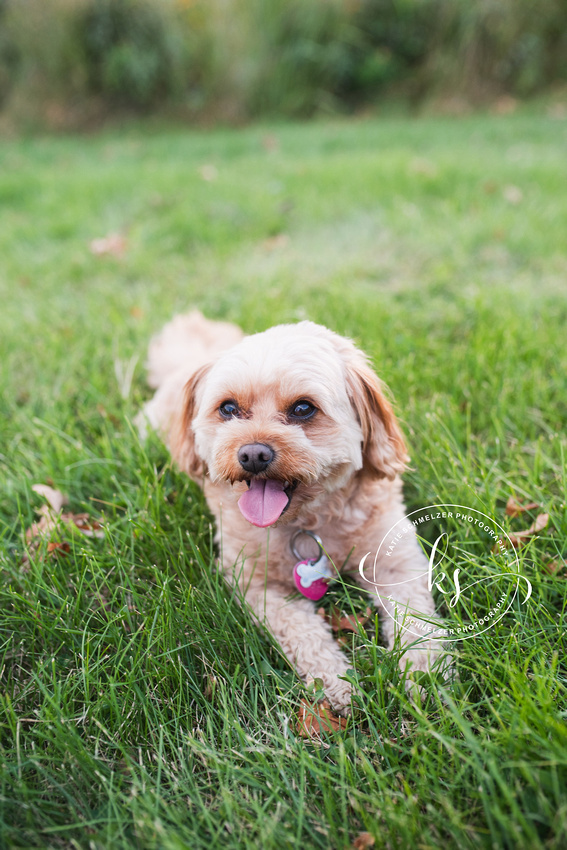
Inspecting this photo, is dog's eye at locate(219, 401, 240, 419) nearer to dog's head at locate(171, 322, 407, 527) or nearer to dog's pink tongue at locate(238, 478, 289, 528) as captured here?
dog's head at locate(171, 322, 407, 527)

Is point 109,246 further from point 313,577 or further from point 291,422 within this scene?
point 313,577

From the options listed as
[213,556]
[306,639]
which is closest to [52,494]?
[213,556]

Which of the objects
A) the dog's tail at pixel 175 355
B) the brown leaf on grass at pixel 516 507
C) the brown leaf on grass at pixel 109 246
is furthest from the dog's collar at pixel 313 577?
the brown leaf on grass at pixel 109 246

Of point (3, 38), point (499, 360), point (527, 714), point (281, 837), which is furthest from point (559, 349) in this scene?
point (3, 38)

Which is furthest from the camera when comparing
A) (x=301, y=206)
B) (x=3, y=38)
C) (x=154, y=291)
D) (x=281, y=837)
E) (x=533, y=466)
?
(x=3, y=38)

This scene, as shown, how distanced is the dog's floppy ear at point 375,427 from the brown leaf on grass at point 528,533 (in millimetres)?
458

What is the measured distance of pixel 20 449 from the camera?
109 inches

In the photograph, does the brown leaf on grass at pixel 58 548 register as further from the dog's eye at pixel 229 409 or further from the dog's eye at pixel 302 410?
Result: the dog's eye at pixel 302 410

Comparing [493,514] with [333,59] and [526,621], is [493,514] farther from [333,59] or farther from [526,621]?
[333,59]

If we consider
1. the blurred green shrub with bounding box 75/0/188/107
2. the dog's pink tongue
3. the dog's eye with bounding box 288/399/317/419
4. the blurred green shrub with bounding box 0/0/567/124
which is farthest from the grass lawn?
the blurred green shrub with bounding box 75/0/188/107

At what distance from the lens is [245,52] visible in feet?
39.3

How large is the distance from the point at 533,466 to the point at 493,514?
454mm

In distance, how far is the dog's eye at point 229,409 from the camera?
2.18 metres

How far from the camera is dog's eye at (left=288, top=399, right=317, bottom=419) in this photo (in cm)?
210
